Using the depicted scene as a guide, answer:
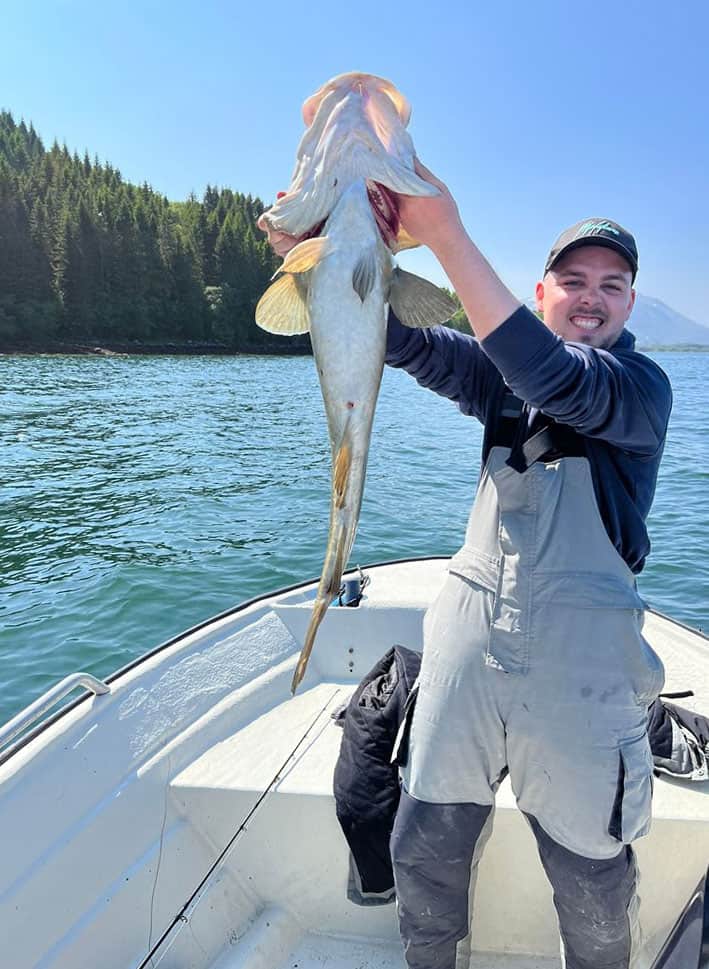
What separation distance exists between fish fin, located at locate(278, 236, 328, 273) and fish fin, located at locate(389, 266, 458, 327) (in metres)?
0.24

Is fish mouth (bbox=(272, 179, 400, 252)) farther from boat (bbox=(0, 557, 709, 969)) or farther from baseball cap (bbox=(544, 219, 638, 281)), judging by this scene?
boat (bbox=(0, 557, 709, 969))

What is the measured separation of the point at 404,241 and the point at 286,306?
0.40 m

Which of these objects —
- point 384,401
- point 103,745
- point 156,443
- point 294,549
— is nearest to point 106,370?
point 384,401

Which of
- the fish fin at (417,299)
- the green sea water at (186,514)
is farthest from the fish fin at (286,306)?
the green sea water at (186,514)

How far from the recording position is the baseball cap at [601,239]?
85.9 inches

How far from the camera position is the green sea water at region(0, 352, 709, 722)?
25.9 ft

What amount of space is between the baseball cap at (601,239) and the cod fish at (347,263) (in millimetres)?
500

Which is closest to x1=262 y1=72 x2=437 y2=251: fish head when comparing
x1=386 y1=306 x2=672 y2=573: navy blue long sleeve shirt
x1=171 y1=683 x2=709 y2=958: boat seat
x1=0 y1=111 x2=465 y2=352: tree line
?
x1=386 y1=306 x2=672 y2=573: navy blue long sleeve shirt

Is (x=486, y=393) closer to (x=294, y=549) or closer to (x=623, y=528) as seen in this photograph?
(x=623, y=528)

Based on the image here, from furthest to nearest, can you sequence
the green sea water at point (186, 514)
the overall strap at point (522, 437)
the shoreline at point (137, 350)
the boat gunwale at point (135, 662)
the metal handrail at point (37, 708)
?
the shoreline at point (137, 350) < the green sea water at point (186, 514) < the boat gunwale at point (135, 662) < the metal handrail at point (37, 708) < the overall strap at point (522, 437)

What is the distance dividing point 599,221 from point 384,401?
29821 mm

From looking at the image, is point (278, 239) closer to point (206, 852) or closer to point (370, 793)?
point (370, 793)

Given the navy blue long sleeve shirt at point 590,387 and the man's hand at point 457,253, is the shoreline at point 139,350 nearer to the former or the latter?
the navy blue long sleeve shirt at point 590,387

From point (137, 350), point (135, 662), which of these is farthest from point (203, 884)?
point (137, 350)
